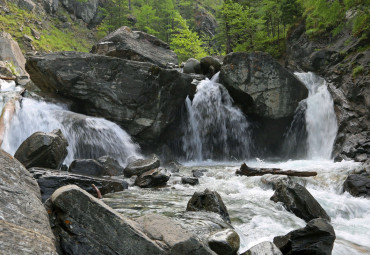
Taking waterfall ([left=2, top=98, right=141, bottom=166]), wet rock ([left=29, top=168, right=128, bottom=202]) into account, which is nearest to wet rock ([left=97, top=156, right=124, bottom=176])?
waterfall ([left=2, top=98, right=141, bottom=166])

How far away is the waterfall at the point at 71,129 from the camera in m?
12.7

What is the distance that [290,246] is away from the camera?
15.8ft

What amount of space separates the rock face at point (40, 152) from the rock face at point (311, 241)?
7332 mm

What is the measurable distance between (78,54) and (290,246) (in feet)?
45.5

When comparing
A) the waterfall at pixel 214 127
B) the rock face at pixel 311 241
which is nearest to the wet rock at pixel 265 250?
the rock face at pixel 311 241

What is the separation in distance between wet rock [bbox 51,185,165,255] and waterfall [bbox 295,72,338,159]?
48.3 feet

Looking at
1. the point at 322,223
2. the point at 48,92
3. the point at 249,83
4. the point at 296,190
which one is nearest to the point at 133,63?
the point at 48,92

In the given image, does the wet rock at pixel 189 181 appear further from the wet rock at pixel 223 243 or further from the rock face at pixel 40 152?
the wet rock at pixel 223 243

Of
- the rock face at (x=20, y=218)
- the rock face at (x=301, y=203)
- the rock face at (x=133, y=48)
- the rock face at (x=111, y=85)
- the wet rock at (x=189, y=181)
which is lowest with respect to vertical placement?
the wet rock at (x=189, y=181)

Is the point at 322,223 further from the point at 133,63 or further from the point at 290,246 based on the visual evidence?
the point at 133,63

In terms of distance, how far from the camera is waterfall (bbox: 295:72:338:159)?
1608 cm

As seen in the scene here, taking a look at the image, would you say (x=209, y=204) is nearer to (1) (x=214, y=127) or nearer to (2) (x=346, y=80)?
(1) (x=214, y=127)

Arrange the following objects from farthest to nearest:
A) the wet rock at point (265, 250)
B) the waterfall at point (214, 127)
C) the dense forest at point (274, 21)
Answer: the waterfall at point (214, 127) → the dense forest at point (274, 21) → the wet rock at point (265, 250)

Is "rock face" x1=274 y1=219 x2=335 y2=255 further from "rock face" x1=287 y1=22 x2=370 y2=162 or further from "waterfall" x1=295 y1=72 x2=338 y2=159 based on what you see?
"waterfall" x1=295 y1=72 x2=338 y2=159
